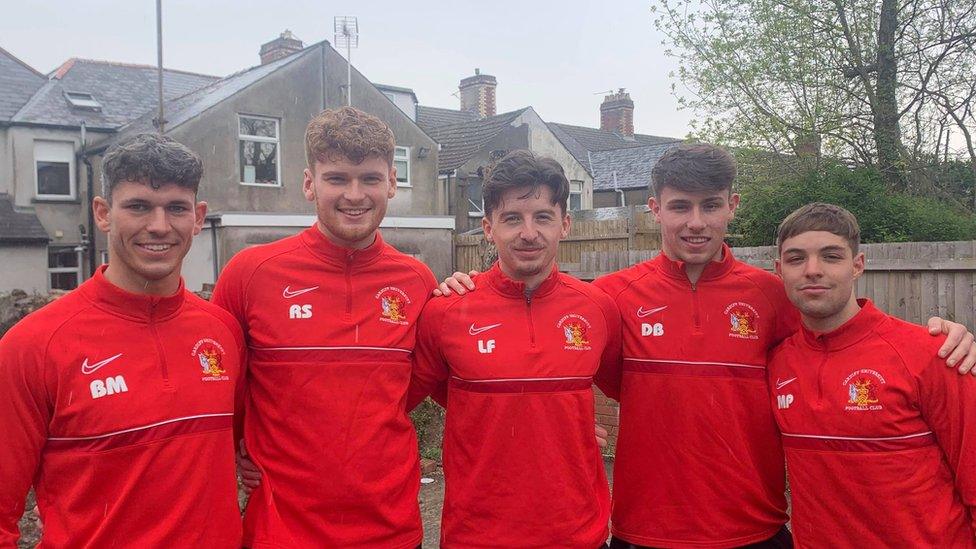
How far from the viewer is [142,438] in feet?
8.55

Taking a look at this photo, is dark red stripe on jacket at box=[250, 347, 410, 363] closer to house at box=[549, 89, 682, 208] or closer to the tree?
the tree

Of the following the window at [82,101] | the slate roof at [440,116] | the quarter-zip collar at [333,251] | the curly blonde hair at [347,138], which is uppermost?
the slate roof at [440,116]

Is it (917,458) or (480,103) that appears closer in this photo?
(917,458)

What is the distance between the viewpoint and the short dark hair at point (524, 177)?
11.1ft

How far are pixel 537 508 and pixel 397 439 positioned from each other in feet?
2.06

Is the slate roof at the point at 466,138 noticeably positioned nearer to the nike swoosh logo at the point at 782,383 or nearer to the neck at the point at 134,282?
the nike swoosh logo at the point at 782,383

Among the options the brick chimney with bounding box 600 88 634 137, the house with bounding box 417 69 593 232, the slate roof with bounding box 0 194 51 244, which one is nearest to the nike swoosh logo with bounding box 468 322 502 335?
the slate roof with bounding box 0 194 51 244

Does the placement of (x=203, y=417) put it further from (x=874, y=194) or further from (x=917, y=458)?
(x=874, y=194)

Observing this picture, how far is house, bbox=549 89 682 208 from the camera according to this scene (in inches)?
1152

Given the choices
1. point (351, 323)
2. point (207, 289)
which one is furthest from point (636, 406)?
point (207, 289)

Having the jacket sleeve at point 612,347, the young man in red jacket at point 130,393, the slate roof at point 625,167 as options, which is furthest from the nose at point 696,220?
the slate roof at point 625,167

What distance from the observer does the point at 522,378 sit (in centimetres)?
321

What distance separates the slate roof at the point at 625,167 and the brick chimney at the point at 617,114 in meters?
7.73

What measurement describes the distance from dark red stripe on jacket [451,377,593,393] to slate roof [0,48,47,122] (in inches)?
890
